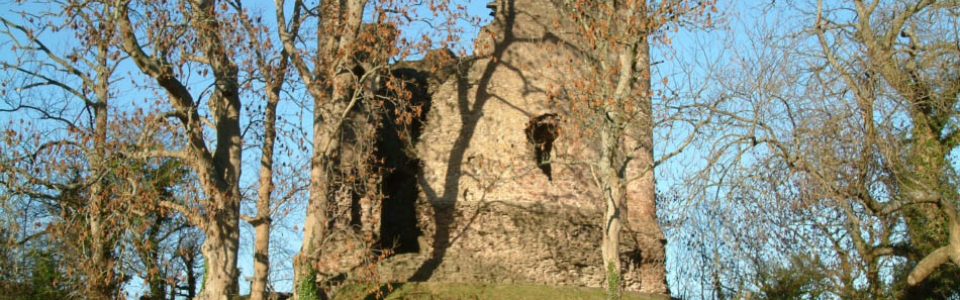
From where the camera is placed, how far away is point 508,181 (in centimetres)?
1642

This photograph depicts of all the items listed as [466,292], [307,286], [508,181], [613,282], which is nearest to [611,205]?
[613,282]

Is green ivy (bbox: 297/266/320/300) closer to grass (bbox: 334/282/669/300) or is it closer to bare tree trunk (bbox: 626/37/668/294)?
grass (bbox: 334/282/669/300)

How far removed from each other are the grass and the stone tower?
0.58m

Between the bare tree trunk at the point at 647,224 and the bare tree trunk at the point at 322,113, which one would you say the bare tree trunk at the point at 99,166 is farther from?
the bare tree trunk at the point at 647,224

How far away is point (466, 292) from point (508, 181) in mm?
2645

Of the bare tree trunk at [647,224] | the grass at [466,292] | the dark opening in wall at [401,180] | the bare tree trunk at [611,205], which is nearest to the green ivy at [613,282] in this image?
the bare tree trunk at [611,205]

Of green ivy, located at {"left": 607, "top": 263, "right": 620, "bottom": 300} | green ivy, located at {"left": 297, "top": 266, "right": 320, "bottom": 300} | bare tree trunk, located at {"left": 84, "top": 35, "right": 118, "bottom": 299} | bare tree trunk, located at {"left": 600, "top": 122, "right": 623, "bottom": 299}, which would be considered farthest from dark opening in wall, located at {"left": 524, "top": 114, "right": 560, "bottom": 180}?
bare tree trunk, located at {"left": 84, "top": 35, "right": 118, "bottom": 299}

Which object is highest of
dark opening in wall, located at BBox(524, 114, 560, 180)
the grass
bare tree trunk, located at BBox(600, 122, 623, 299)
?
dark opening in wall, located at BBox(524, 114, 560, 180)

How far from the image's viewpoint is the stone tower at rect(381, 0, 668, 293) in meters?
15.9

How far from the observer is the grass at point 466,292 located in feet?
46.1

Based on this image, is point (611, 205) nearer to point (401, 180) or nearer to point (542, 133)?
point (542, 133)

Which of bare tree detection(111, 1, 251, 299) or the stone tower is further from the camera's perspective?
the stone tower

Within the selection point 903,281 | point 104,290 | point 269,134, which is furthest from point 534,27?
point 104,290

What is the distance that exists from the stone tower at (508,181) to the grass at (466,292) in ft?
1.90
